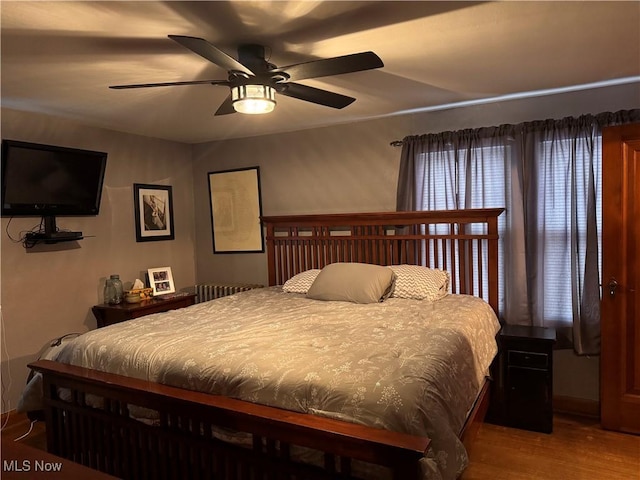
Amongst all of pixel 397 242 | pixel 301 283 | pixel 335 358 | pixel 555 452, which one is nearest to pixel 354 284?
pixel 301 283

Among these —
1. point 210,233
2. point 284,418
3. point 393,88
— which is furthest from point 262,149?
point 284,418

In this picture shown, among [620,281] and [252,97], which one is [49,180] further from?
[620,281]

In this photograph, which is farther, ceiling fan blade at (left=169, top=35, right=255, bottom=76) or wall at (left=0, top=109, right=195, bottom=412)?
wall at (left=0, top=109, right=195, bottom=412)

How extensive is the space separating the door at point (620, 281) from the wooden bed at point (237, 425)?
28.5 inches

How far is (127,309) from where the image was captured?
3.71 m

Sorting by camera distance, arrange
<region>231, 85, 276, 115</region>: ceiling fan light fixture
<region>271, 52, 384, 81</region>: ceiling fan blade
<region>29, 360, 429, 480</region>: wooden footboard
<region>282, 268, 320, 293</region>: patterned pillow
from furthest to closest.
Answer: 1. <region>282, 268, 320, 293</region>: patterned pillow
2. <region>231, 85, 276, 115</region>: ceiling fan light fixture
3. <region>271, 52, 384, 81</region>: ceiling fan blade
4. <region>29, 360, 429, 480</region>: wooden footboard

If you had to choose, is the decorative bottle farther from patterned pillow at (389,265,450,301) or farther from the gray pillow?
patterned pillow at (389,265,450,301)

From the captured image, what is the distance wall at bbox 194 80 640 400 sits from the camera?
326 centimetres

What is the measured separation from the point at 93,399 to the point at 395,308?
186 centimetres

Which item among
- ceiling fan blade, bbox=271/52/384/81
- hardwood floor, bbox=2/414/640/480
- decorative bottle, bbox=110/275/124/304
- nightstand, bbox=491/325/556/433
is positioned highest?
ceiling fan blade, bbox=271/52/384/81

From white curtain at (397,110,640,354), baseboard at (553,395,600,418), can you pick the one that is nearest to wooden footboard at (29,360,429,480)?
white curtain at (397,110,640,354)

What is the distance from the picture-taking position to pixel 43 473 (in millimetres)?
1312

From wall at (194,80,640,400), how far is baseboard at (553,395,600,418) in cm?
4

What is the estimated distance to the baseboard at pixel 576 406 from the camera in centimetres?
322
